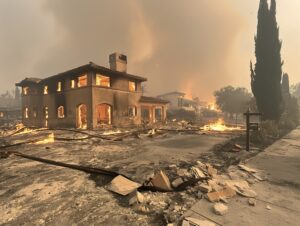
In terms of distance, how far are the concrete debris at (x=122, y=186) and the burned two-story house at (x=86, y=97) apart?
1533cm

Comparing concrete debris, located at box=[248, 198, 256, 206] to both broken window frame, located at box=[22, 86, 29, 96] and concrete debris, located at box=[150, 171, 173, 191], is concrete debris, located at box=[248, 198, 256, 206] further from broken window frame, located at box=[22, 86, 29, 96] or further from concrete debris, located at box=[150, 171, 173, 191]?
broken window frame, located at box=[22, 86, 29, 96]

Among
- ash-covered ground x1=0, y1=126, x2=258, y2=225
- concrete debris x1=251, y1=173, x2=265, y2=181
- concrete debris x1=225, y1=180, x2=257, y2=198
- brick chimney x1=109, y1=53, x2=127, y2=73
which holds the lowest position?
ash-covered ground x1=0, y1=126, x2=258, y2=225

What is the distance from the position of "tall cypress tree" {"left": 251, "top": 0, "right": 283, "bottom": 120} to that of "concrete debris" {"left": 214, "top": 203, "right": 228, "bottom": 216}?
20.1 meters

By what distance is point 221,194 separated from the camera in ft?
13.3

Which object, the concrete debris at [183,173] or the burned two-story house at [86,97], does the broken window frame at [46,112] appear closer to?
the burned two-story house at [86,97]

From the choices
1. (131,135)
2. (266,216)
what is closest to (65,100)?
(131,135)

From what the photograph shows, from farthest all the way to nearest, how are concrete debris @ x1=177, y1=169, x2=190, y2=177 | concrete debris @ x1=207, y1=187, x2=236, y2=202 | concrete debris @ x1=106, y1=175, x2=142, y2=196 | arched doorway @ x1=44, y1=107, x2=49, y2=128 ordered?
arched doorway @ x1=44, y1=107, x2=49, y2=128 < concrete debris @ x1=177, y1=169, x2=190, y2=177 < concrete debris @ x1=106, y1=175, x2=142, y2=196 < concrete debris @ x1=207, y1=187, x2=236, y2=202

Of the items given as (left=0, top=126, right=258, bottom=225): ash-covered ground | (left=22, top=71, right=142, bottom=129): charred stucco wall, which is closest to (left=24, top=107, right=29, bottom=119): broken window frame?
(left=22, top=71, right=142, bottom=129): charred stucco wall

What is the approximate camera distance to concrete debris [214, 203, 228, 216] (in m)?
3.41

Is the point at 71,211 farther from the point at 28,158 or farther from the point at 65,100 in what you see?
the point at 65,100

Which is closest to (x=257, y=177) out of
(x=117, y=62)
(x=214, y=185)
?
(x=214, y=185)

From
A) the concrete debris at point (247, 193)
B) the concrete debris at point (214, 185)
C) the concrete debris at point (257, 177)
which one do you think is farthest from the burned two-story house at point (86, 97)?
the concrete debris at point (247, 193)

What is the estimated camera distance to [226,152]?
8609mm

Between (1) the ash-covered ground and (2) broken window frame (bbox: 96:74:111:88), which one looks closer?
(1) the ash-covered ground
